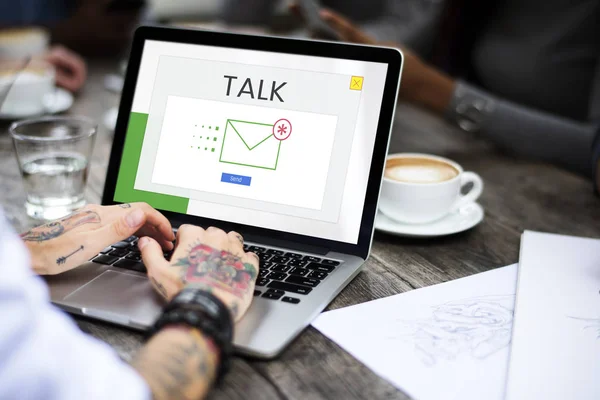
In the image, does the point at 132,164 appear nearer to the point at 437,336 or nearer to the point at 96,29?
the point at 437,336

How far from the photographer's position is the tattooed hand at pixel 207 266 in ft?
1.94

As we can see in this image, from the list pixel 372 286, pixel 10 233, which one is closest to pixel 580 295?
pixel 372 286

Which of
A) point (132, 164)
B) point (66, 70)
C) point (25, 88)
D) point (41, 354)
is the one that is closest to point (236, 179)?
point (132, 164)

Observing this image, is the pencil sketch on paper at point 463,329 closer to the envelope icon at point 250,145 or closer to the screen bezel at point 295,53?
the screen bezel at point 295,53

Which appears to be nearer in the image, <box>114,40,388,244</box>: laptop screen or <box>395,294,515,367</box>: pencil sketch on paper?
<box>395,294,515,367</box>: pencil sketch on paper

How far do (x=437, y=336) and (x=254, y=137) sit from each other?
1.13ft

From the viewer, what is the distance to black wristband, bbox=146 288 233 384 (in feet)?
1.66

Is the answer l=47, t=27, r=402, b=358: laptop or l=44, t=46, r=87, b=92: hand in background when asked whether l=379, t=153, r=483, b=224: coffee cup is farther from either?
l=44, t=46, r=87, b=92: hand in background

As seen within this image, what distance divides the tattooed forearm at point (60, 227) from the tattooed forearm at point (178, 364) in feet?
0.77

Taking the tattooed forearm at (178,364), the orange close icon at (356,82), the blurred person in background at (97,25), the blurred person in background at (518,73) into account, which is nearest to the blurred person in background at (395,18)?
the blurred person in background at (518,73)

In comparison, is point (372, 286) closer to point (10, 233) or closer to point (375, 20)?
point (10, 233)

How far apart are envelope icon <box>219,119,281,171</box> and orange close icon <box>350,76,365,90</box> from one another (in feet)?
0.38

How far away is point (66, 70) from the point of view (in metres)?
1.59

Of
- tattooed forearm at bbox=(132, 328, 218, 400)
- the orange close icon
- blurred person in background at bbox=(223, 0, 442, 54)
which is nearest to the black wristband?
tattooed forearm at bbox=(132, 328, 218, 400)
